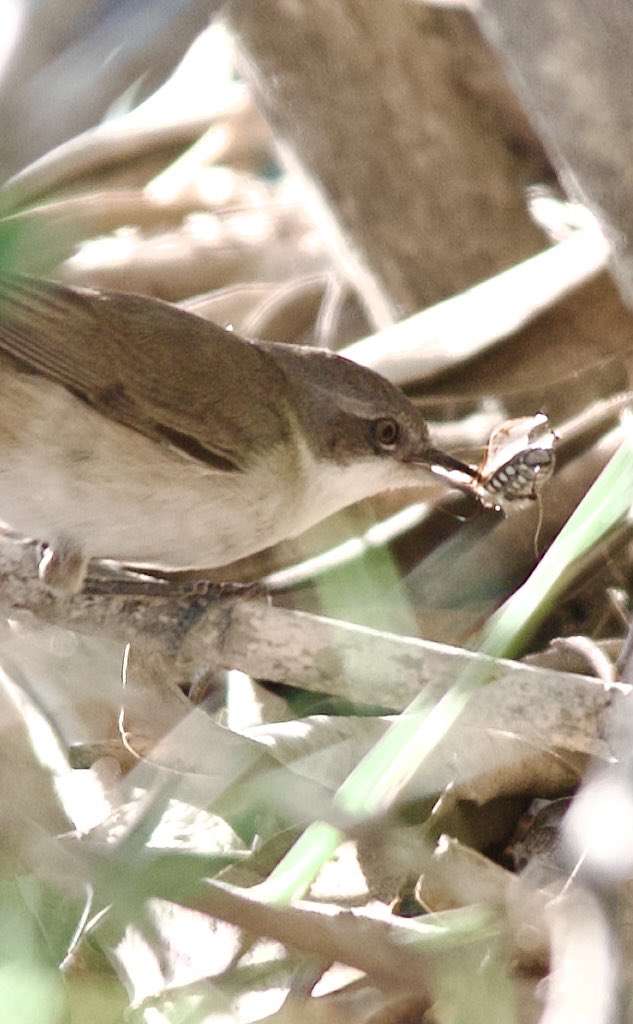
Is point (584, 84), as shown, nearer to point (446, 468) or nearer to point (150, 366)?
point (446, 468)

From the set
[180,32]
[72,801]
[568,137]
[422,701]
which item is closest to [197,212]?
[568,137]

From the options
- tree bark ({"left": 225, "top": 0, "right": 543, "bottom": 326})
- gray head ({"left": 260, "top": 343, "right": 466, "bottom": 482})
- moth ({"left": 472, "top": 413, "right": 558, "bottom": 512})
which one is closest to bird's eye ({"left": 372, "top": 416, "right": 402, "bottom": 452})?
gray head ({"left": 260, "top": 343, "right": 466, "bottom": 482})

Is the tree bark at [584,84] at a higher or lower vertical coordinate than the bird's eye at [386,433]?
higher

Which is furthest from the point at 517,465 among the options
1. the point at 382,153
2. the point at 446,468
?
the point at 382,153

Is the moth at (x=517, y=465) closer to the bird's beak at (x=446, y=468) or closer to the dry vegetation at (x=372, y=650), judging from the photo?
the bird's beak at (x=446, y=468)

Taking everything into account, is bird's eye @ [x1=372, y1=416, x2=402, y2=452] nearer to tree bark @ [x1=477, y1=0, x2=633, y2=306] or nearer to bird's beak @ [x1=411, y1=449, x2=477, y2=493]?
bird's beak @ [x1=411, y1=449, x2=477, y2=493]

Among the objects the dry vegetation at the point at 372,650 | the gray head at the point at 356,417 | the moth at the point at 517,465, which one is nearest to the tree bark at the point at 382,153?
the dry vegetation at the point at 372,650

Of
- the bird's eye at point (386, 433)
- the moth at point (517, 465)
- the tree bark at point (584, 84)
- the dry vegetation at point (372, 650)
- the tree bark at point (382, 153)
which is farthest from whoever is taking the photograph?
the tree bark at point (382, 153)
